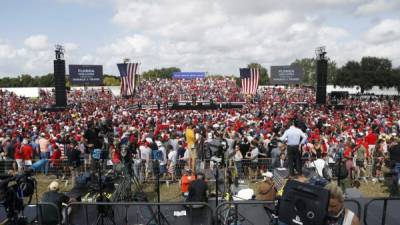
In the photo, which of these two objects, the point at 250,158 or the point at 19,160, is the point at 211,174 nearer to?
the point at 250,158

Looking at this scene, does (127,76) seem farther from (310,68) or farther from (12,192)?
(310,68)

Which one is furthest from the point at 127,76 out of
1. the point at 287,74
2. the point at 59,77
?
the point at 287,74

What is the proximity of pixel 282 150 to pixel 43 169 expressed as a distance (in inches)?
347

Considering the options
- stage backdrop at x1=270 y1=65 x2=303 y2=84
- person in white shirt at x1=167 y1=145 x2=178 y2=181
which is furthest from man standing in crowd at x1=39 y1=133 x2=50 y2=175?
stage backdrop at x1=270 y1=65 x2=303 y2=84

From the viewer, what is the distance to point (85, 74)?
56375 mm

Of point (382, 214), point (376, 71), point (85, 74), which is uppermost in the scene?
point (376, 71)

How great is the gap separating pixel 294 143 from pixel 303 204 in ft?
19.9

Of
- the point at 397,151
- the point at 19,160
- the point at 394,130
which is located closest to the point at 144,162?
the point at 19,160

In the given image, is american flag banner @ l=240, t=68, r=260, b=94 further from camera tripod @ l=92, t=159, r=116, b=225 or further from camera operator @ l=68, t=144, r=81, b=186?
camera tripod @ l=92, t=159, r=116, b=225

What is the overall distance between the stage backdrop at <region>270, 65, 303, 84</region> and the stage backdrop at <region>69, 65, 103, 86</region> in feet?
100

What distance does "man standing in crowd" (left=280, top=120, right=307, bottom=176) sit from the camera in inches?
344

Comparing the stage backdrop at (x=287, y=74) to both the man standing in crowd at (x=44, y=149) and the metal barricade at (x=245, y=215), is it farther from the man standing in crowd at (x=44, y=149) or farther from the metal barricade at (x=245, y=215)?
the metal barricade at (x=245, y=215)

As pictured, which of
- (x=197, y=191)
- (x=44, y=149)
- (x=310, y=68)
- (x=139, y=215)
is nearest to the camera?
(x=197, y=191)

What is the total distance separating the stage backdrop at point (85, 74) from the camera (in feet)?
181
